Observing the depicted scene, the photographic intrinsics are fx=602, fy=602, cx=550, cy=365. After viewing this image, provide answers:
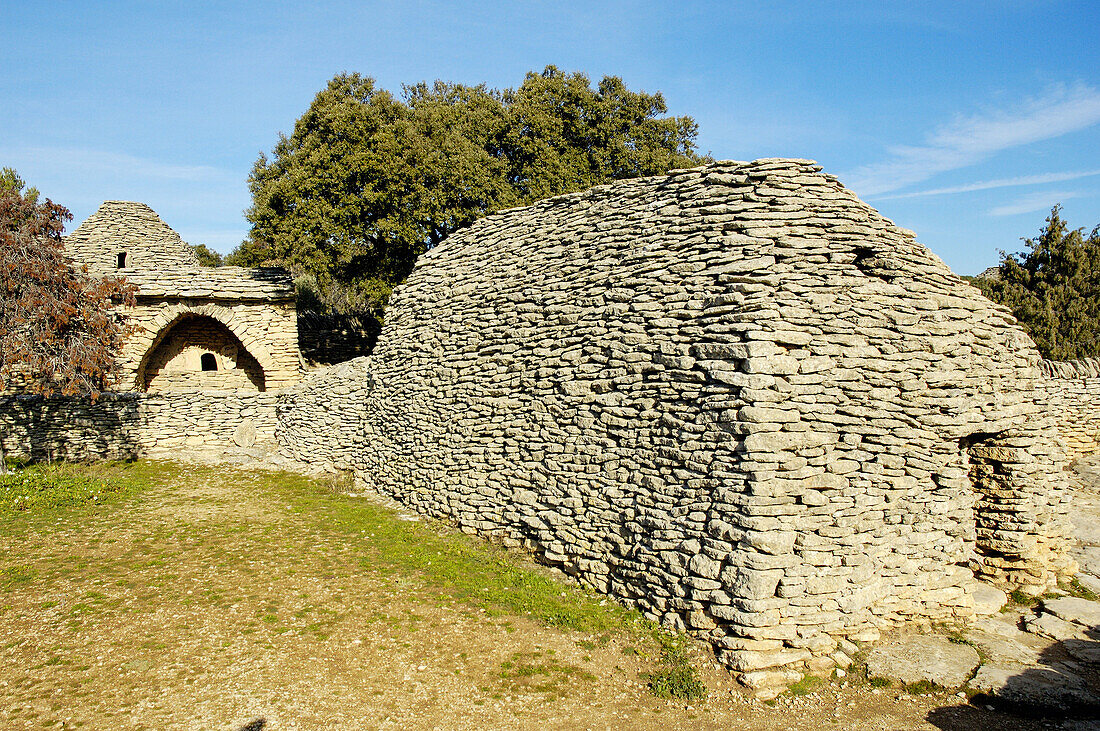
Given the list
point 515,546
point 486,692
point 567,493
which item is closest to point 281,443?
point 515,546

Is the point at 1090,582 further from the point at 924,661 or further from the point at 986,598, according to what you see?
the point at 924,661

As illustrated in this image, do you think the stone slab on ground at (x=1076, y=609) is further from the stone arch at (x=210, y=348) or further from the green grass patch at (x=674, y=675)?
the stone arch at (x=210, y=348)

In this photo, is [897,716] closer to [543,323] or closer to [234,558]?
[543,323]

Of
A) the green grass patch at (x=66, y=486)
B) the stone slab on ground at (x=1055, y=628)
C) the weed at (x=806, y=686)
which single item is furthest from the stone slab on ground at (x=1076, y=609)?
the green grass patch at (x=66, y=486)

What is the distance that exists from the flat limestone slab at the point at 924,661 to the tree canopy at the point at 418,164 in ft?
64.6

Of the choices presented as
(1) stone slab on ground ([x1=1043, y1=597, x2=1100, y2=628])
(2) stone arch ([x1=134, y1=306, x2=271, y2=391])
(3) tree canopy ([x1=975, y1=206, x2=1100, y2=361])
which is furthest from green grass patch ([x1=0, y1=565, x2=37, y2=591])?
(3) tree canopy ([x1=975, y1=206, x2=1100, y2=361])

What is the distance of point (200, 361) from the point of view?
19.8m

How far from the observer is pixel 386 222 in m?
22.2

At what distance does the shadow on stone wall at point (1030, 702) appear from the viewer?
20.0ft

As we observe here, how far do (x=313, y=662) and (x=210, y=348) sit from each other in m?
16.1

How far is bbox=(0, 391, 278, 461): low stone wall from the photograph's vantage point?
15.3 metres

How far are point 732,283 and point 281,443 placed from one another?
13.3 metres

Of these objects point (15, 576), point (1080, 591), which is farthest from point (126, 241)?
point (1080, 591)

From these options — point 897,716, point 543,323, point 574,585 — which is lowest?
point 897,716
